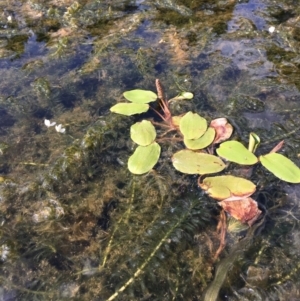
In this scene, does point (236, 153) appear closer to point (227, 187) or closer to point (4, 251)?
point (227, 187)

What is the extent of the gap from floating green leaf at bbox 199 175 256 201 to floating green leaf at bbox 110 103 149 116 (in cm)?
72

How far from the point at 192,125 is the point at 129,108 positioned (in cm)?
46

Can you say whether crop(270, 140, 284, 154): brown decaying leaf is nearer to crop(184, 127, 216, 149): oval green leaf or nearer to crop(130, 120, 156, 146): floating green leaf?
crop(184, 127, 216, 149): oval green leaf

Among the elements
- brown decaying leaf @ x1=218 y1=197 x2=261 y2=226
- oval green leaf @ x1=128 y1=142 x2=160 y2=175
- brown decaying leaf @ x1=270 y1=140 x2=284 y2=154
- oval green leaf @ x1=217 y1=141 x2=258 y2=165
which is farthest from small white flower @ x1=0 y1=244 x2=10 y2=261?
brown decaying leaf @ x1=270 y1=140 x2=284 y2=154

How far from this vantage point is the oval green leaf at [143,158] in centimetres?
223

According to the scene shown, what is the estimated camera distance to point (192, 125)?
2453mm

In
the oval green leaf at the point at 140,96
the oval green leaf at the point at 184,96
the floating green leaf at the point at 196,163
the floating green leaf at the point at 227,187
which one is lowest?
the floating green leaf at the point at 227,187

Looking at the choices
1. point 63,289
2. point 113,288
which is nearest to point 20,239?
point 63,289

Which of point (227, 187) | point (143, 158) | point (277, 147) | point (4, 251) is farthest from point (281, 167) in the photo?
point (4, 251)

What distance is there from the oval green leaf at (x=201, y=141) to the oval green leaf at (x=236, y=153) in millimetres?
89

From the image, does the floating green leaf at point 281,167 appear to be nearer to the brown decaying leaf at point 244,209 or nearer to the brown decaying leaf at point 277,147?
the brown decaying leaf at point 277,147

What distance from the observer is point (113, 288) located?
1.81 metres

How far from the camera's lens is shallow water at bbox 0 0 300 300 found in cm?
186

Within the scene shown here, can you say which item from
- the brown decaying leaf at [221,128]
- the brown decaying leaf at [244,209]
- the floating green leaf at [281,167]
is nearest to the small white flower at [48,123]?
the brown decaying leaf at [221,128]
